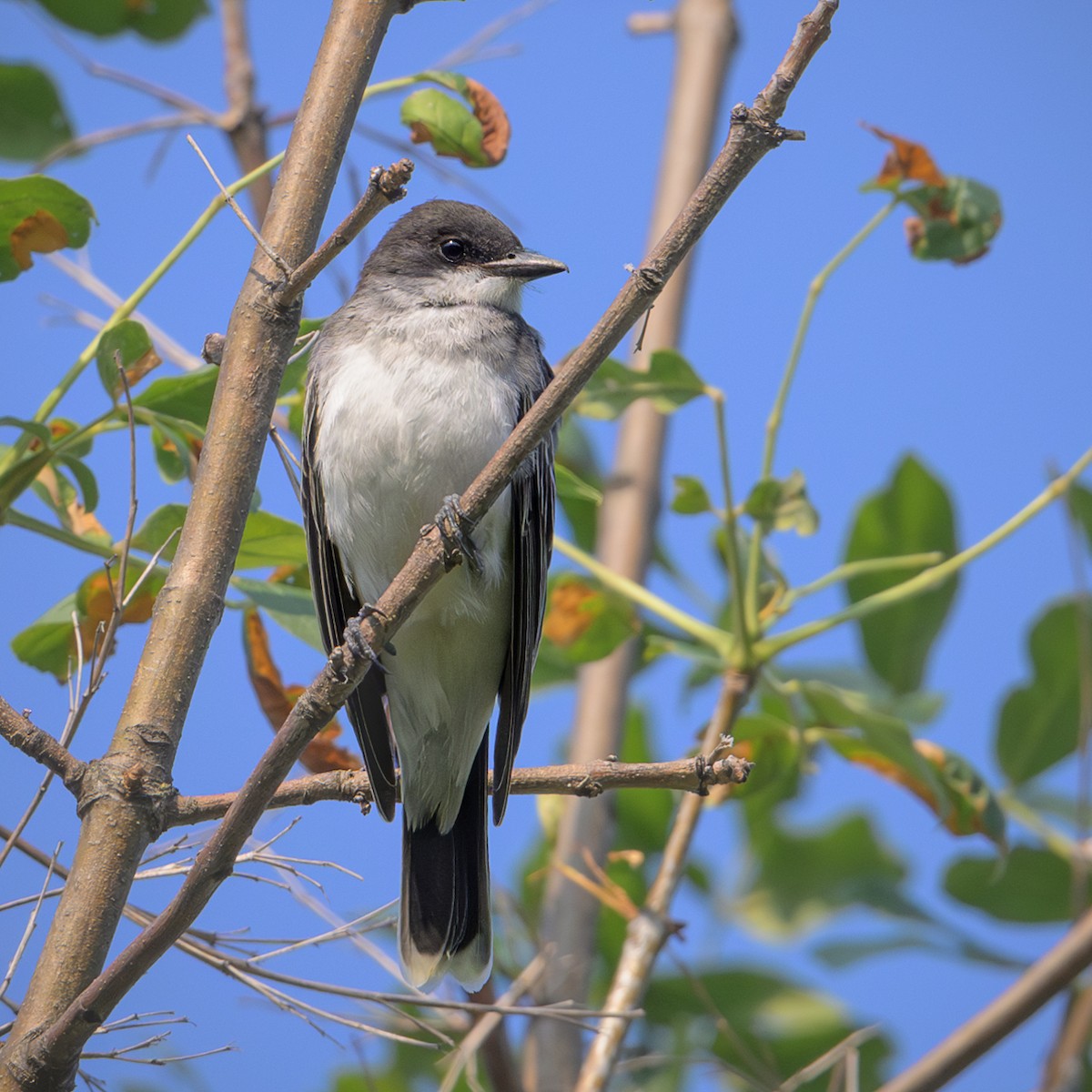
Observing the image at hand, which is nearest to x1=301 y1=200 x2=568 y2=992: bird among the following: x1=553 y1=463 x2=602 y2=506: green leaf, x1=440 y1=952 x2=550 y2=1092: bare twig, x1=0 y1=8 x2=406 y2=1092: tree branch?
x1=553 y1=463 x2=602 y2=506: green leaf

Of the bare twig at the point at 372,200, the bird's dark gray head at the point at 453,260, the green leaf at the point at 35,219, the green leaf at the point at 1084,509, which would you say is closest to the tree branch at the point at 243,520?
the bare twig at the point at 372,200

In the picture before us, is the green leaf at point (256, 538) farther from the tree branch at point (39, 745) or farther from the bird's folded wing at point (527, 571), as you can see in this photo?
the tree branch at point (39, 745)

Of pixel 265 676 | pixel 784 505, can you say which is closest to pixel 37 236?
pixel 265 676

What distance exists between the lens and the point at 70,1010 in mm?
2047

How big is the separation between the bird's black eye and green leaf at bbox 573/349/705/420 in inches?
36.0

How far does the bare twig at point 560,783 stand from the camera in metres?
2.42

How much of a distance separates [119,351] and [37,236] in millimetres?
383

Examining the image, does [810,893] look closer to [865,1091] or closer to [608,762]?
[865,1091]

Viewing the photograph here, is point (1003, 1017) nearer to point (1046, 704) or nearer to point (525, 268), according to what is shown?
point (1046, 704)

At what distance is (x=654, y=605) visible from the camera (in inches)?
146

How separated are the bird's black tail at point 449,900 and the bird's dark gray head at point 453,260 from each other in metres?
1.50

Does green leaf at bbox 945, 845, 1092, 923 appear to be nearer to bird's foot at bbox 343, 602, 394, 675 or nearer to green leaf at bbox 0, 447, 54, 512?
bird's foot at bbox 343, 602, 394, 675

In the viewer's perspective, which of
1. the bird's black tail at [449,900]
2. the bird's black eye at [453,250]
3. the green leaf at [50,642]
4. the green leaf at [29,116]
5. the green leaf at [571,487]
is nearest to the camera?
the green leaf at [50,642]

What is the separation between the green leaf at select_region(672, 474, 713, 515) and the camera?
3512mm
